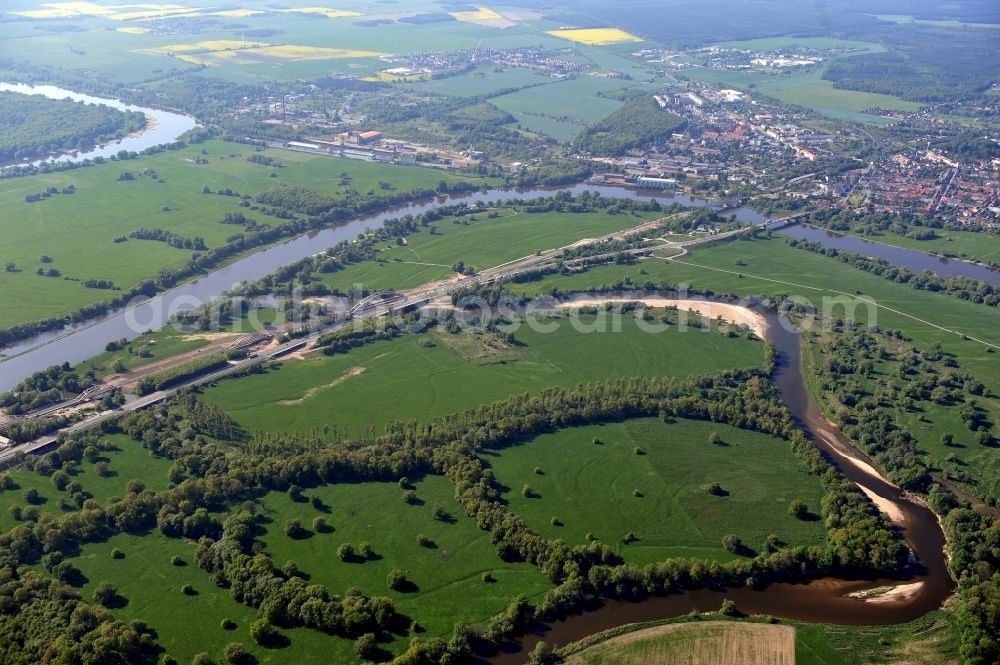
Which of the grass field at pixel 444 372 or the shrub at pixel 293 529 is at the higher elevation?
the grass field at pixel 444 372

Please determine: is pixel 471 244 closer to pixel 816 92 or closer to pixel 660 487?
pixel 660 487

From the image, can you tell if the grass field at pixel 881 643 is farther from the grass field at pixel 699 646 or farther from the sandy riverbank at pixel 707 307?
the sandy riverbank at pixel 707 307

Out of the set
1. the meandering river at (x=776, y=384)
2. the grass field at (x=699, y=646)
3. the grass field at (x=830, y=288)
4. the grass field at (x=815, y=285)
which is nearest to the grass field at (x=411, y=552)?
the meandering river at (x=776, y=384)

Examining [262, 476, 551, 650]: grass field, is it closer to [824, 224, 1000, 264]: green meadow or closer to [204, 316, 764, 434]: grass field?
[204, 316, 764, 434]: grass field

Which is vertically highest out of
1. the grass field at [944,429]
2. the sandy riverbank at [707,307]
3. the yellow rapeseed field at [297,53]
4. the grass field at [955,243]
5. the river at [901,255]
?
the yellow rapeseed field at [297,53]

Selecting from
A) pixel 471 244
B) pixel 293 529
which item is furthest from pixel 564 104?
pixel 293 529

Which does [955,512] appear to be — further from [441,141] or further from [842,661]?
[441,141]
